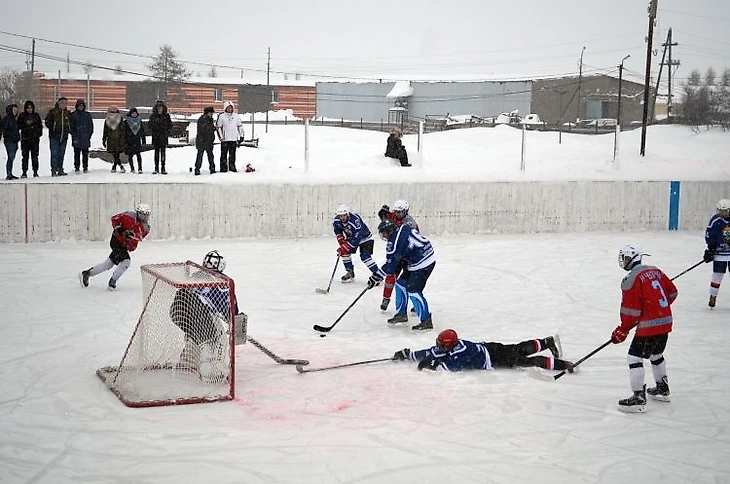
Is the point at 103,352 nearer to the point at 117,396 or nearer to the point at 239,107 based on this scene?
the point at 117,396

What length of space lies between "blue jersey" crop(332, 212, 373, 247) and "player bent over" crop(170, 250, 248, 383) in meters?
4.97

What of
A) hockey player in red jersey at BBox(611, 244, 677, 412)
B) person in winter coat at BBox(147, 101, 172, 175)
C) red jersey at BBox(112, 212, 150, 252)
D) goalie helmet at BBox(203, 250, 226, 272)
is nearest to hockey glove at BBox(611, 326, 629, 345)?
hockey player in red jersey at BBox(611, 244, 677, 412)

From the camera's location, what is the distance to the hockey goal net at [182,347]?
795 centimetres

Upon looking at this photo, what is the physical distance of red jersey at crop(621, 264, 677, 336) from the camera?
7500mm

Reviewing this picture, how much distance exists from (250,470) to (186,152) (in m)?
16.6

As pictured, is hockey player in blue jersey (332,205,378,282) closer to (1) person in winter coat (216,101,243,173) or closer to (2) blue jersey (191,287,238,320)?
(2) blue jersey (191,287,238,320)

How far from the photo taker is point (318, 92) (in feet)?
149

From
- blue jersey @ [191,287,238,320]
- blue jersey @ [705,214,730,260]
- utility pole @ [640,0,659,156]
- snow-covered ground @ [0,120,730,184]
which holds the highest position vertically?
utility pole @ [640,0,659,156]

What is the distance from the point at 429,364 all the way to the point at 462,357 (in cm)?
33

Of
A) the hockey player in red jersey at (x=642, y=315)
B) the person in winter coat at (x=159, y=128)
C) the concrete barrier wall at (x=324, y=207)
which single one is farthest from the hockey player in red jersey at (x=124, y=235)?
the hockey player in red jersey at (x=642, y=315)

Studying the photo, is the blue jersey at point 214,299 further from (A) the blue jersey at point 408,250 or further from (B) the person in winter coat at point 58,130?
(B) the person in winter coat at point 58,130

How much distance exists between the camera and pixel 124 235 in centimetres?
1208

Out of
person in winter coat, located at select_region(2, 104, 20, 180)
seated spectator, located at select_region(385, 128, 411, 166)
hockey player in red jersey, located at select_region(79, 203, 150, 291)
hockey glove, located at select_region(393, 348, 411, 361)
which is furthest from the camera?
seated spectator, located at select_region(385, 128, 411, 166)

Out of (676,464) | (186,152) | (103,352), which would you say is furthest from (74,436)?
(186,152)
